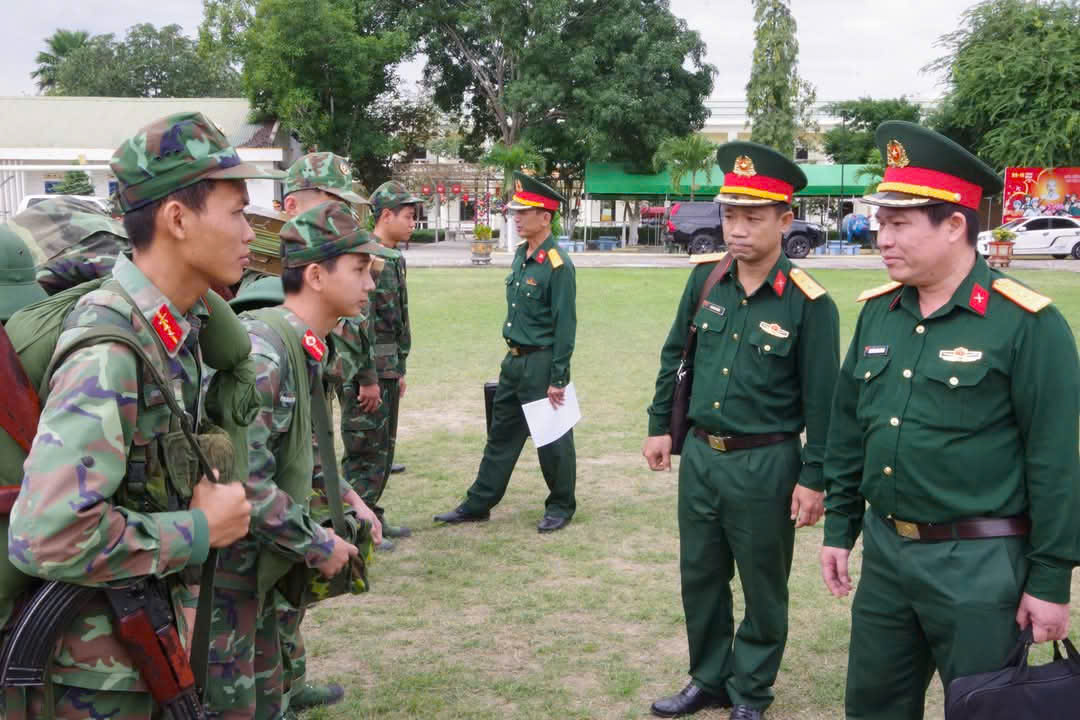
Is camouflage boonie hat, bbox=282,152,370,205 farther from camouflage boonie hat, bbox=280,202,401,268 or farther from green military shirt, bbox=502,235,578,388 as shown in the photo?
camouflage boonie hat, bbox=280,202,401,268

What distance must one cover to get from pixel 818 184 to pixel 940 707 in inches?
1495

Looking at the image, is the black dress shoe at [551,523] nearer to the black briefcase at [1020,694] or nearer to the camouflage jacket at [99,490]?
the black briefcase at [1020,694]

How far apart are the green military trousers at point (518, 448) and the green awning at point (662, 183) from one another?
3390 centimetres

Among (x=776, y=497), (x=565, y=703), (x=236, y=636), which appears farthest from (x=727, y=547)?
(x=236, y=636)

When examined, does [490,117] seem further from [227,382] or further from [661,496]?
[227,382]

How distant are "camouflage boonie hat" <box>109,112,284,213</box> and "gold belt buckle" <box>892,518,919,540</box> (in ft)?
7.00

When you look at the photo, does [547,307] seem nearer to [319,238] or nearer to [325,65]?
[319,238]

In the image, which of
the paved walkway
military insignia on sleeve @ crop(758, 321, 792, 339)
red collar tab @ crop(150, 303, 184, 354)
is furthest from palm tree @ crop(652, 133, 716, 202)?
red collar tab @ crop(150, 303, 184, 354)

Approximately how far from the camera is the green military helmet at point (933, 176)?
2.87m

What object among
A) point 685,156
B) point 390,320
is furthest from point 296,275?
point 685,156

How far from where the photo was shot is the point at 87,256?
3.02 metres

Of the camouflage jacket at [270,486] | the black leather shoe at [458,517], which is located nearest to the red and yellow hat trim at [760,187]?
the camouflage jacket at [270,486]

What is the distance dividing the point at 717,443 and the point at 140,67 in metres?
56.6

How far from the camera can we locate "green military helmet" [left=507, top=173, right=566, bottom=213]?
6.33 metres
